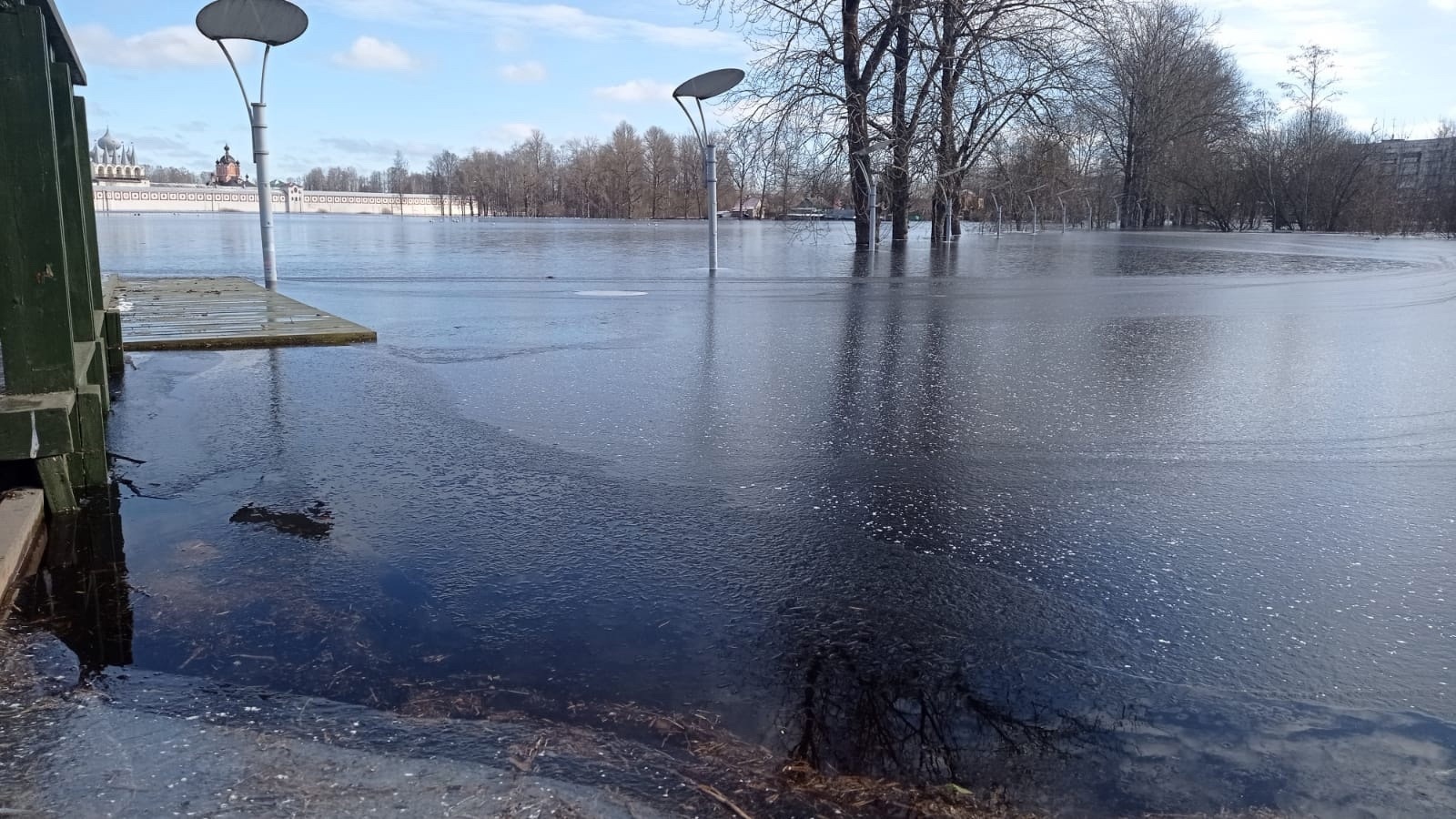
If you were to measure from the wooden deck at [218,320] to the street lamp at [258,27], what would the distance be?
1.87 meters

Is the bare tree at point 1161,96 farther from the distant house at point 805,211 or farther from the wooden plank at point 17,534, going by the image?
the wooden plank at point 17,534

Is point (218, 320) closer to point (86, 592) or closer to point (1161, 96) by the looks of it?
point (86, 592)

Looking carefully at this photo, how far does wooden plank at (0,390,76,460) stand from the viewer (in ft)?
12.1

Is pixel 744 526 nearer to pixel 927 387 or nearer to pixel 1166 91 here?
pixel 927 387

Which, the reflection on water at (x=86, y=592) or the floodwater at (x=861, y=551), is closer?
the floodwater at (x=861, y=551)

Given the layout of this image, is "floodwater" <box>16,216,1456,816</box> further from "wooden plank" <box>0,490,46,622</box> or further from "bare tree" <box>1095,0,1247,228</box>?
"bare tree" <box>1095,0,1247,228</box>

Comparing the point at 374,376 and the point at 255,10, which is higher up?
the point at 255,10

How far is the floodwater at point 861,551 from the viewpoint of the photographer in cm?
252

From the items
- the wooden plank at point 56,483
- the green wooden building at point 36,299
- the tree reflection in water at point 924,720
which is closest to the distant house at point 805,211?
the green wooden building at point 36,299

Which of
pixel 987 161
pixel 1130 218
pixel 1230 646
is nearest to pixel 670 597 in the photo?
pixel 1230 646

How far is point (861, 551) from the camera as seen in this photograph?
146 inches

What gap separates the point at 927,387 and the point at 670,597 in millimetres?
4057

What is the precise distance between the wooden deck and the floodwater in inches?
20.1

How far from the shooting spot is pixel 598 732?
2424mm
